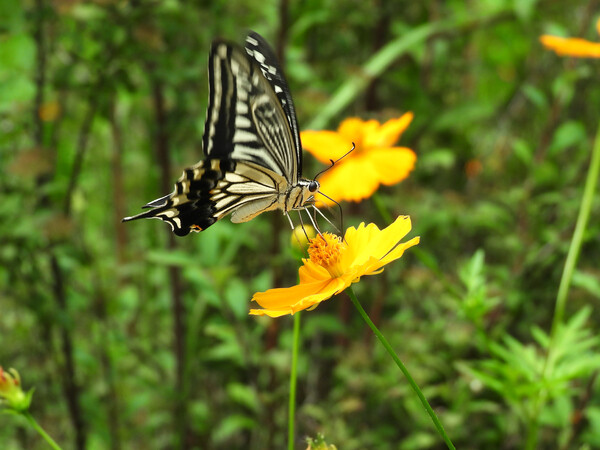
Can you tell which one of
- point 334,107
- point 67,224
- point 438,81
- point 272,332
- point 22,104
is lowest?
point 272,332

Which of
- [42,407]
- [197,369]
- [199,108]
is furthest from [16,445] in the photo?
[199,108]

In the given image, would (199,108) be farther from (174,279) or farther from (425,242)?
(425,242)

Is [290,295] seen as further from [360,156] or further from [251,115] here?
[360,156]

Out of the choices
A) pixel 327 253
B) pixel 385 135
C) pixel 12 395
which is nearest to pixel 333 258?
pixel 327 253

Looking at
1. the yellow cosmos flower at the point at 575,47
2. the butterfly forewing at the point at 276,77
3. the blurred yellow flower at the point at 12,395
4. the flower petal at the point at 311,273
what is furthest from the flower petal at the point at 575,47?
the blurred yellow flower at the point at 12,395

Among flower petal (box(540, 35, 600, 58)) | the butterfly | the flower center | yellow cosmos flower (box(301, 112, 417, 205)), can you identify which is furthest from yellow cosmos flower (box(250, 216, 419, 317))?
flower petal (box(540, 35, 600, 58))

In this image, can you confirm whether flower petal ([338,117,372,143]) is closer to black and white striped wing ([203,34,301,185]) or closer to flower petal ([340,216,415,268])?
black and white striped wing ([203,34,301,185])
